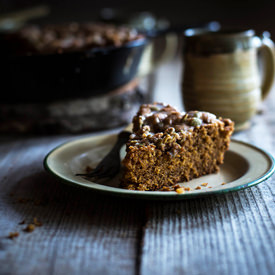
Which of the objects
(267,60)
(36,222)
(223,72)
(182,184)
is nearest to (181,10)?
(267,60)

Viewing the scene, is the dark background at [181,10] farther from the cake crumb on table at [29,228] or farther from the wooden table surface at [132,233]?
the cake crumb on table at [29,228]

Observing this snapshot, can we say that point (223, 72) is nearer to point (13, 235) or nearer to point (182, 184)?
→ point (182, 184)

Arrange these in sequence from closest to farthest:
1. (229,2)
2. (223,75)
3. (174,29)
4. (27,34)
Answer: (223,75) < (27,34) < (174,29) < (229,2)

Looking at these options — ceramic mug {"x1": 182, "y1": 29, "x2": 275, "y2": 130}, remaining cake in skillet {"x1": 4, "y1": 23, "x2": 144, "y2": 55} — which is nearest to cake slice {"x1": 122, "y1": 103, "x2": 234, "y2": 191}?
ceramic mug {"x1": 182, "y1": 29, "x2": 275, "y2": 130}

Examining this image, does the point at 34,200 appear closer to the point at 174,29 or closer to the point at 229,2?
the point at 174,29

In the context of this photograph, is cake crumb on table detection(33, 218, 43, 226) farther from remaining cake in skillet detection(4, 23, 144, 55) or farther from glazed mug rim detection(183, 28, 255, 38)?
glazed mug rim detection(183, 28, 255, 38)

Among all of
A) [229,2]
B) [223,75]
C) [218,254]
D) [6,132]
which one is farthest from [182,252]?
[229,2]
